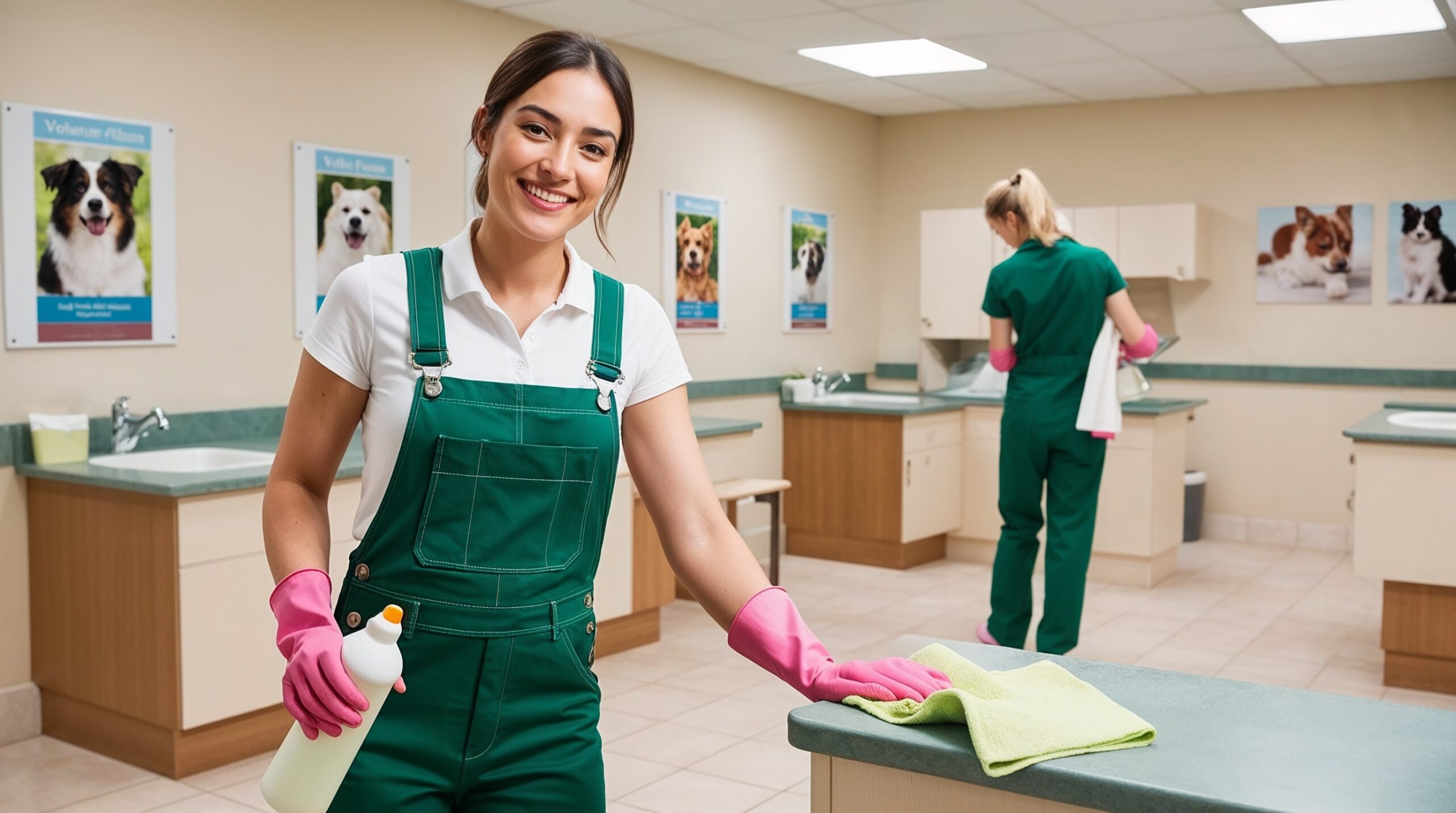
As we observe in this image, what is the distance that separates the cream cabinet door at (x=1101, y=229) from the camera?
690 centimetres

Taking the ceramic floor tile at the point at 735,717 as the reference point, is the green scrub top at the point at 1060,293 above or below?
above

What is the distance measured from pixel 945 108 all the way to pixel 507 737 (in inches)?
261

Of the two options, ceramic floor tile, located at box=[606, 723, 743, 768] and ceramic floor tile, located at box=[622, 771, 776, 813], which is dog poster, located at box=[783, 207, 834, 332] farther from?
ceramic floor tile, located at box=[622, 771, 776, 813]

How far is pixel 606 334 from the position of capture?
4.83ft

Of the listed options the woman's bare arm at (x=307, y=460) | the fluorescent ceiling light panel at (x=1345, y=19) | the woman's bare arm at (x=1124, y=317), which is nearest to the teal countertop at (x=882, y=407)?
the woman's bare arm at (x=1124, y=317)

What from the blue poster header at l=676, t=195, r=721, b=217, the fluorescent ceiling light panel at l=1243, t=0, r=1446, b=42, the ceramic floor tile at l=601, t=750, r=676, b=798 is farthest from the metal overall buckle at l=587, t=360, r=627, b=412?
the blue poster header at l=676, t=195, r=721, b=217

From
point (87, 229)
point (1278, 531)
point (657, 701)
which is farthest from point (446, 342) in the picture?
point (1278, 531)

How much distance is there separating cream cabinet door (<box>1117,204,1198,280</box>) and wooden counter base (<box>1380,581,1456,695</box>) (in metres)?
2.67

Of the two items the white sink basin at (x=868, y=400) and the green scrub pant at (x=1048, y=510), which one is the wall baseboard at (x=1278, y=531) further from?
the green scrub pant at (x=1048, y=510)

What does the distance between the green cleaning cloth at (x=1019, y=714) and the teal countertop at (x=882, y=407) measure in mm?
4769

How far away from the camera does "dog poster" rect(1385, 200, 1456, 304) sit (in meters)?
6.41

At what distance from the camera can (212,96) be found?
403 centimetres

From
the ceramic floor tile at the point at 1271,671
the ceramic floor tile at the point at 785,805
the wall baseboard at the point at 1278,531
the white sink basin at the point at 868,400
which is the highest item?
the white sink basin at the point at 868,400

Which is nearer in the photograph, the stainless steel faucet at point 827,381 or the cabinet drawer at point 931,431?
the cabinet drawer at point 931,431
